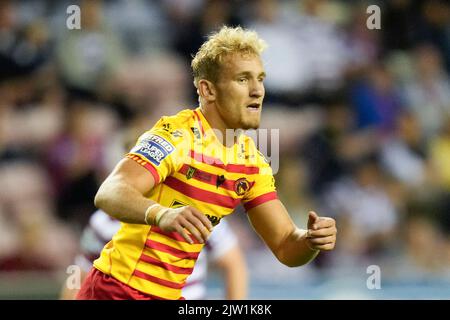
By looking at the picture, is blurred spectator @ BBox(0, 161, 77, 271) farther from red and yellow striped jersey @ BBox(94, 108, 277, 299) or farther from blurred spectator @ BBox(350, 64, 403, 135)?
red and yellow striped jersey @ BBox(94, 108, 277, 299)

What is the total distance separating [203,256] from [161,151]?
1688mm

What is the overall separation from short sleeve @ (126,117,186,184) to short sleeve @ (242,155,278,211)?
0.46 m

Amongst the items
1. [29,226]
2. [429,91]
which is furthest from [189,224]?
[429,91]

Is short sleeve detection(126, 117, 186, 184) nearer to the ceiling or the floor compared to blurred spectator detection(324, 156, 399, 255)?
nearer to the ceiling

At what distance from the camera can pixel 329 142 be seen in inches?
295

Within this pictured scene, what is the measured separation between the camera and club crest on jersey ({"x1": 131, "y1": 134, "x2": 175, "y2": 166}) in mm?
3383

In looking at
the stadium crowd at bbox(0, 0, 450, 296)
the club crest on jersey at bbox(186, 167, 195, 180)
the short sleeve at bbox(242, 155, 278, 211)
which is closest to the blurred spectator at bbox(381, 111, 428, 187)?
the stadium crowd at bbox(0, 0, 450, 296)

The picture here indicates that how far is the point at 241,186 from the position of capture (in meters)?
3.73

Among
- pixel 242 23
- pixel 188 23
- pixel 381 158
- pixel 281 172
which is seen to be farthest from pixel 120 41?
pixel 381 158

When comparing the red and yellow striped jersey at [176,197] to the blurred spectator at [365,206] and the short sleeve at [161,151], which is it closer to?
the short sleeve at [161,151]

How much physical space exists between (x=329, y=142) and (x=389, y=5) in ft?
5.54

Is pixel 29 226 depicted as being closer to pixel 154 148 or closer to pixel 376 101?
pixel 376 101

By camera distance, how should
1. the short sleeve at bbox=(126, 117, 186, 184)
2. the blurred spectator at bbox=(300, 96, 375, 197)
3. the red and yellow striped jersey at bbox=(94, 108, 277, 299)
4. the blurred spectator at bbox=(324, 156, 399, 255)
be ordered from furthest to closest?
1. the blurred spectator at bbox=(300, 96, 375, 197)
2. the blurred spectator at bbox=(324, 156, 399, 255)
3. the red and yellow striped jersey at bbox=(94, 108, 277, 299)
4. the short sleeve at bbox=(126, 117, 186, 184)

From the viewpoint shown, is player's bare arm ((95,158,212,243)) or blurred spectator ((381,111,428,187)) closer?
player's bare arm ((95,158,212,243))
